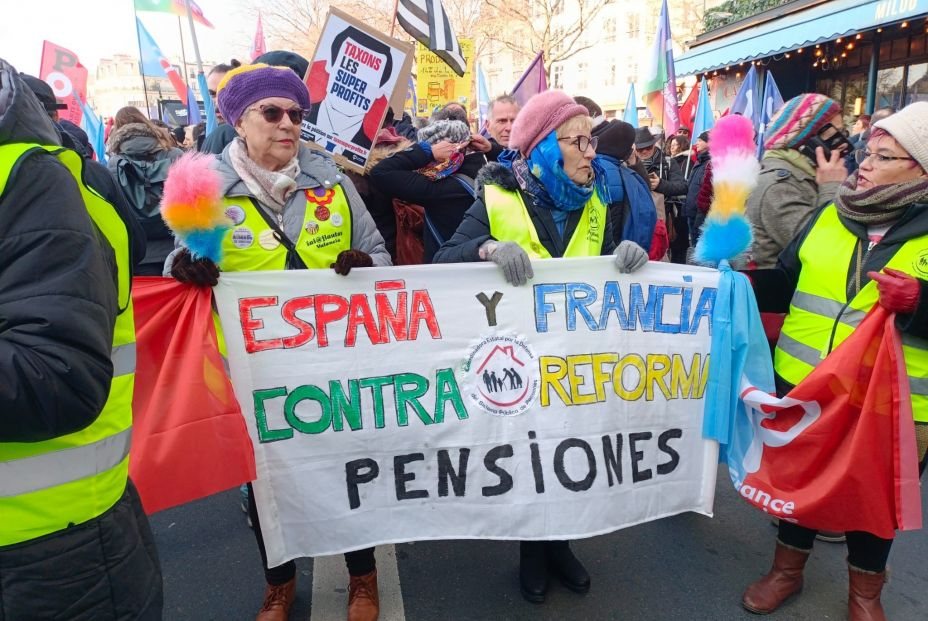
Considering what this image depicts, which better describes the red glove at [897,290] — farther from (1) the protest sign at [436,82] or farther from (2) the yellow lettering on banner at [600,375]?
(1) the protest sign at [436,82]

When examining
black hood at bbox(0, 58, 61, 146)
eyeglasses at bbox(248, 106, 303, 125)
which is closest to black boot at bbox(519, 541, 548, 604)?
eyeglasses at bbox(248, 106, 303, 125)

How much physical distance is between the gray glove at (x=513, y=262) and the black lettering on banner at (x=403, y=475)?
2.49ft

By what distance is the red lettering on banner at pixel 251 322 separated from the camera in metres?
2.30

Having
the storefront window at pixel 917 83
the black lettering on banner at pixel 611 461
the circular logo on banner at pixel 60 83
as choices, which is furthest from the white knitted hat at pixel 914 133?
the circular logo on banner at pixel 60 83

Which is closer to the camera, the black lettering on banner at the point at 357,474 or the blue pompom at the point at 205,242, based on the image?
the blue pompom at the point at 205,242

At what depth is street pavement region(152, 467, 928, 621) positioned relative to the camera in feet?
8.64

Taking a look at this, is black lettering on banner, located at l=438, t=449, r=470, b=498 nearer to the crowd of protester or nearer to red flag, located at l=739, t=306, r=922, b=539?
the crowd of protester

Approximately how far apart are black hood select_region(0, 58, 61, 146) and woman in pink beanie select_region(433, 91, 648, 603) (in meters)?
1.52

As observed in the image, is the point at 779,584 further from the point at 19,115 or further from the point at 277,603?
the point at 19,115

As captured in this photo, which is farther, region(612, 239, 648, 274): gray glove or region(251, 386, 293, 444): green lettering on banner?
region(612, 239, 648, 274): gray glove

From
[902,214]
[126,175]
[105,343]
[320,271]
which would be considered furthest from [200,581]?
[902,214]

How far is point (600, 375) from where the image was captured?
2.53 meters

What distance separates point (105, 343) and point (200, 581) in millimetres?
2070

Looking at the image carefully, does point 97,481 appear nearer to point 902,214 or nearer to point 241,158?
point 241,158
